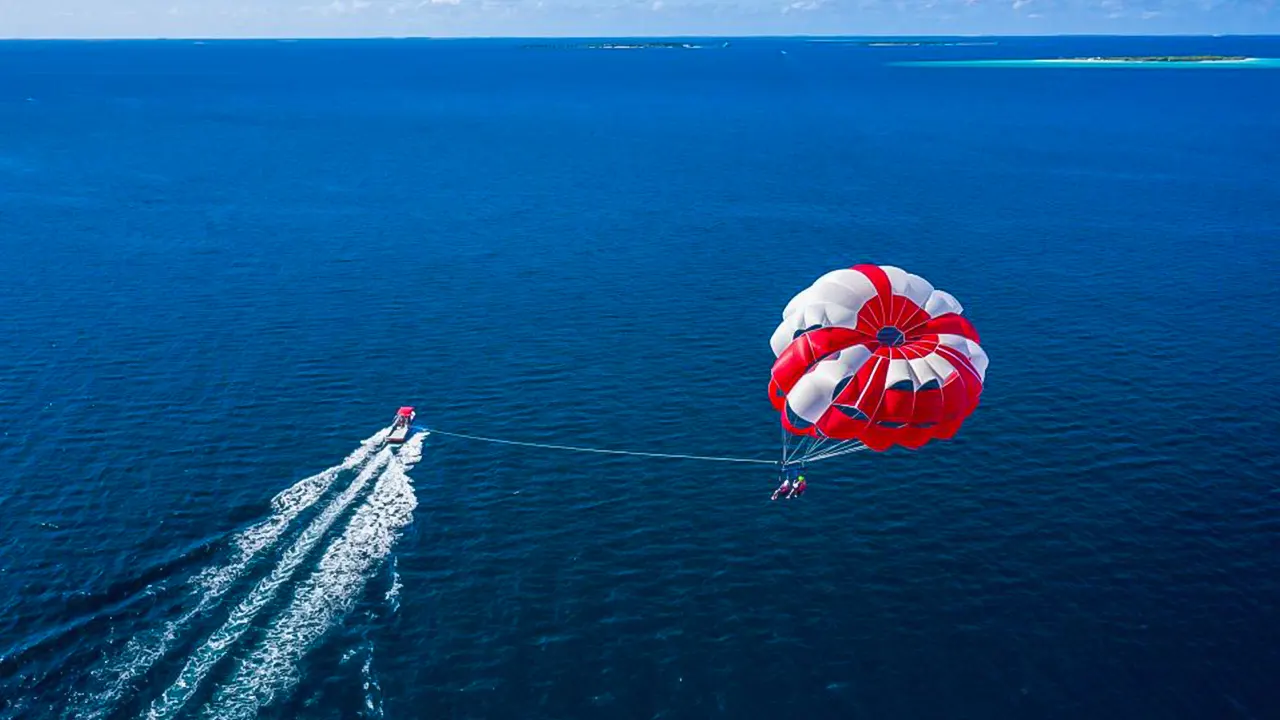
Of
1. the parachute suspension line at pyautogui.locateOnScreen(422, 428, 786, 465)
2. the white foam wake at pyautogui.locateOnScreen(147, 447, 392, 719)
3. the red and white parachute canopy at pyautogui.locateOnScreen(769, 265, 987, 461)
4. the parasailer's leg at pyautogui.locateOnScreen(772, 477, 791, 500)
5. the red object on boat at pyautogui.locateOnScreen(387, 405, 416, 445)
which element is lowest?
the white foam wake at pyautogui.locateOnScreen(147, 447, 392, 719)

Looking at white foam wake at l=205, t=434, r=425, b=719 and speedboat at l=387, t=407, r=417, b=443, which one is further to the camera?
speedboat at l=387, t=407, r=417, b=443

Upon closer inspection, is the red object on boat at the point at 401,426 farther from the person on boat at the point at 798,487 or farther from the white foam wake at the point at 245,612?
the person on boat at the point at 798,487

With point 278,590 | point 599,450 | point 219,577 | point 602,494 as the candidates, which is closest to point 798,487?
point 602,494

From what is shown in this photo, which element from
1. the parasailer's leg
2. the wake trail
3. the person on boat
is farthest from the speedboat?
the person on boat

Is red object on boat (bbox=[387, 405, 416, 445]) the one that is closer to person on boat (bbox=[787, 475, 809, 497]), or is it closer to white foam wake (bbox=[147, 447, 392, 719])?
white foam wake (bbox=[147, 447, 392, 719])

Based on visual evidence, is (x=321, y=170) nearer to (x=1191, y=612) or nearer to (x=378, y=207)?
(x=378, y=207)

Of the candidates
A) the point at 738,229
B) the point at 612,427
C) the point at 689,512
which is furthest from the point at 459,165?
the point at 689,512
